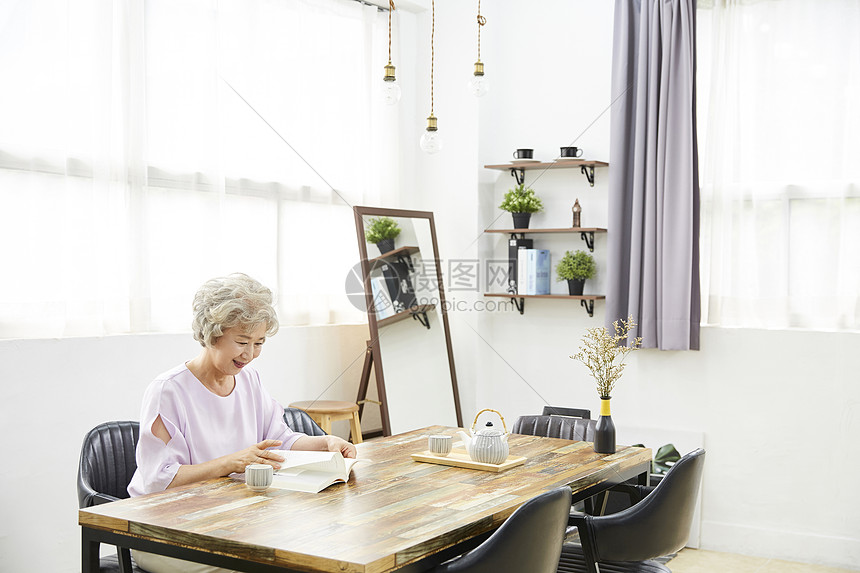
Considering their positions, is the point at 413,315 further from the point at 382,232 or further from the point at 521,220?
the point at 521,220

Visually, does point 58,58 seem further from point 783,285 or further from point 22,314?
point 783,285

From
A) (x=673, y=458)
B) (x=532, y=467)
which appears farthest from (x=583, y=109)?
(x=532, y=467)

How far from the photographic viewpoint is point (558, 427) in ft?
11.6

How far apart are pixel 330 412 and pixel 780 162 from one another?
244cm

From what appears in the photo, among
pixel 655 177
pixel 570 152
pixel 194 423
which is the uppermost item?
pixel 570 152

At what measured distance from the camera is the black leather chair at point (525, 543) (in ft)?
6.24

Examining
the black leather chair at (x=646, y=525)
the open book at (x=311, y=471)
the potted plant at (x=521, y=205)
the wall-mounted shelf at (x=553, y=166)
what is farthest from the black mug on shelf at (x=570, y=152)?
the open book at (x=311, y=471)

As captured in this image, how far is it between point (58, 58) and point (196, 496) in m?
1.94

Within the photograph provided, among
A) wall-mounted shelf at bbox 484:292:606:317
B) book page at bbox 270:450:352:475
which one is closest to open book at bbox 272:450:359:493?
book page at bbox 270:450:352:475

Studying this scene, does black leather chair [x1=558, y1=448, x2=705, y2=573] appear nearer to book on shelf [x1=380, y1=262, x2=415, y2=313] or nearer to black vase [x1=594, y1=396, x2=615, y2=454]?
black vase [x1=594, y1=396, x2=615, y2=454]

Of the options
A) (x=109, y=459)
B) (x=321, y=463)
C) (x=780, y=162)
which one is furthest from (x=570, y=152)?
(x=109, y=459)

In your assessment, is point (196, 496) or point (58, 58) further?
point (58, 58)

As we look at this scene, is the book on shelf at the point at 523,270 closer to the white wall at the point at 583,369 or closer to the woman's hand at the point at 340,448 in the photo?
the white wall at the point at 583,369

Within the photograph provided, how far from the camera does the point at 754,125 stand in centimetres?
430
